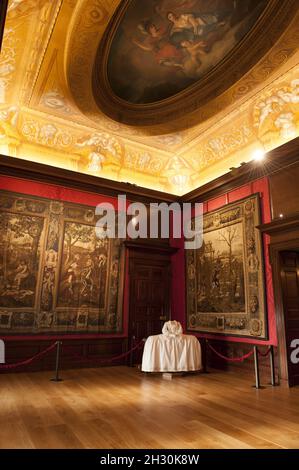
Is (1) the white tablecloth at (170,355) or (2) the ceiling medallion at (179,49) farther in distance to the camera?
(1) the white tablecloth at (170,355)

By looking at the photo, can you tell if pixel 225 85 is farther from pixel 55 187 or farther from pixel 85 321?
pixel 85 321

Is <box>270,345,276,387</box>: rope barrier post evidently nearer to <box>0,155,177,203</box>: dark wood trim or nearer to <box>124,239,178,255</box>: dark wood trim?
<box>124,239,178,255</box>: dark wood trim

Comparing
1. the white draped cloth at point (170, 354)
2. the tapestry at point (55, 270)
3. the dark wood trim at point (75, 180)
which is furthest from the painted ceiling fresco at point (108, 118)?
the white draped cloth at point (170, 354)

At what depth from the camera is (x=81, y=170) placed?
1029cm

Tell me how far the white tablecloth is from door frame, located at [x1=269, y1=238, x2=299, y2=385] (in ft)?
6.71

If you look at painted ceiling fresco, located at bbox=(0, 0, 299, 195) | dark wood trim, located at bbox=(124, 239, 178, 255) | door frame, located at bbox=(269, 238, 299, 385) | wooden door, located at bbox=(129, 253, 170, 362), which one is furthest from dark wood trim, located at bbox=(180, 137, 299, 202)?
wooden door, located at bbox=(129, 253, 170, 362)

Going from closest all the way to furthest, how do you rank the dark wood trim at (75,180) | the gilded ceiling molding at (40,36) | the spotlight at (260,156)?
1. the gilded ceiling molding at (40,36)
2. the spotlight at (260,156)
3. the dark wood trim at (75,180)

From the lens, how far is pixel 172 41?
22.2 ft

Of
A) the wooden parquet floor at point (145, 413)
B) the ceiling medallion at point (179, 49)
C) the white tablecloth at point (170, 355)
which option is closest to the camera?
the wooden parquet floor at point (145, 413)

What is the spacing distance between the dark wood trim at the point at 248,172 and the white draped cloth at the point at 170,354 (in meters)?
4.70

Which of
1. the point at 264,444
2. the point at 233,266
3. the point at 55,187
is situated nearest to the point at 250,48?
the point at 233,266

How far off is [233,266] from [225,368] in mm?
2886

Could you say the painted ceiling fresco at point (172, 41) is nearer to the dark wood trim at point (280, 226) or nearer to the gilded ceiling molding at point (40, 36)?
the gilded ceiling molding at point (40, 36)

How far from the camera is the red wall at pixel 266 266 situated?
8.07 meters
